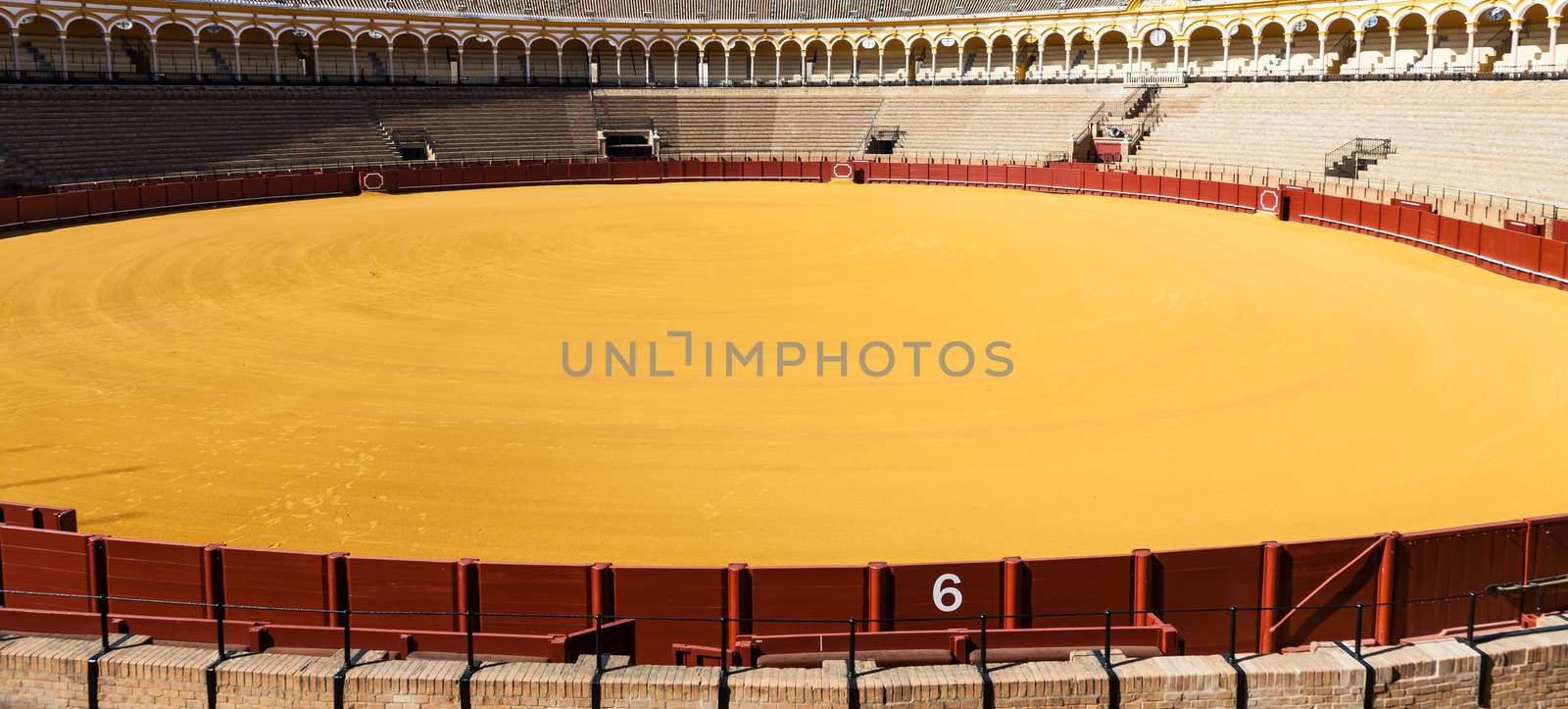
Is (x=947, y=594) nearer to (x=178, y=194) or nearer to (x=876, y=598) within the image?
(x=876, y=598)

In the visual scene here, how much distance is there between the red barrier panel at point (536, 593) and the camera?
9461mm

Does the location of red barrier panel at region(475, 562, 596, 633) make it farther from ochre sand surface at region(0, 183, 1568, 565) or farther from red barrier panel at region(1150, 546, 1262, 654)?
red barrier panel at region(1150, 546, 1262, 654)

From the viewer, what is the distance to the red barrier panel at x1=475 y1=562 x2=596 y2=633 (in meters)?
9.46

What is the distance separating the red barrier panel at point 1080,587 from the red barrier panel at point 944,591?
0.99 feet

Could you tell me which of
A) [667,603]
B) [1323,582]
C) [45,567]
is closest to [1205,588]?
[1323,582]

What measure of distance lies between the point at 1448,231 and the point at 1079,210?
11159 mm

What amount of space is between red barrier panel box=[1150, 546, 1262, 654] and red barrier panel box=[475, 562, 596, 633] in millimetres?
4499

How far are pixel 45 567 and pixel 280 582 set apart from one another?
218 centimetres

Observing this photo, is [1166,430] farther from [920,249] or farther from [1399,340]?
[920,249]

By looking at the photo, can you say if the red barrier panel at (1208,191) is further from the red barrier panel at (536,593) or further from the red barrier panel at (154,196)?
the red barrier panel at (536,593)

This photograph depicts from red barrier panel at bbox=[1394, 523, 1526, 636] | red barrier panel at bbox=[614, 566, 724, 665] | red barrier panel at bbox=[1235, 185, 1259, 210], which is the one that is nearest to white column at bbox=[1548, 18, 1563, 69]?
red barrier panel at bbox=[1235, 185, 1259, 210]

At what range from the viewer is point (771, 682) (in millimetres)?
8680

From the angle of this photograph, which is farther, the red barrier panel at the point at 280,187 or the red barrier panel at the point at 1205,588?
the red barrier panel at the point at 280,187

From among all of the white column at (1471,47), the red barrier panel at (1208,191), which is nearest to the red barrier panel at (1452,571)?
the red barrier panel at (1208,191)
